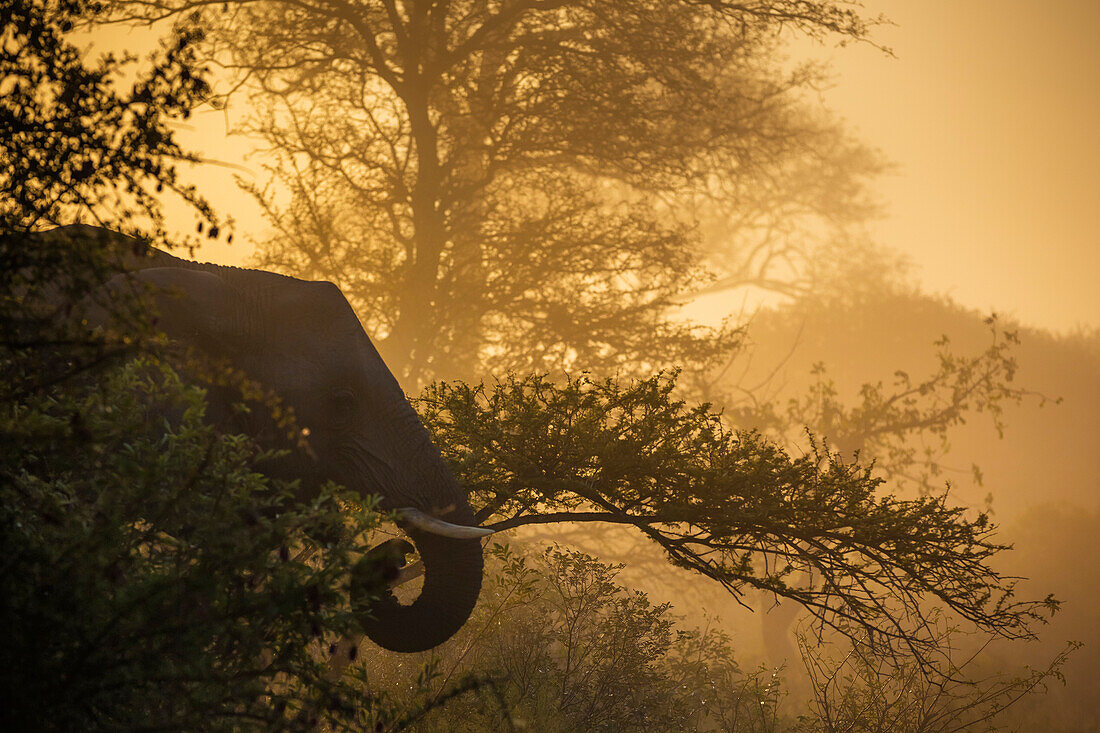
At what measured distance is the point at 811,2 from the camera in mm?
12812

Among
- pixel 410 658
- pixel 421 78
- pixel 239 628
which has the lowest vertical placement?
pixel 410 658

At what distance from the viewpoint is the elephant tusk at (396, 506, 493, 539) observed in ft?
17.6

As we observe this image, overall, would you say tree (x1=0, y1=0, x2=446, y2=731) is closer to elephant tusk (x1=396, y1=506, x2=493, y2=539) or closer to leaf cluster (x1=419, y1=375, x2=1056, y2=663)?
elephant tusk (x1=396, y1=506, x2=493, y2=539)

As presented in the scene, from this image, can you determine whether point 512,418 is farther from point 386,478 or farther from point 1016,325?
point 1016,325

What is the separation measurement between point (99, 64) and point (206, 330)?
2.23 meters

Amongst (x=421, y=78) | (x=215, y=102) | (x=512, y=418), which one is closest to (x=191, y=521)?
(x=215, y=102)

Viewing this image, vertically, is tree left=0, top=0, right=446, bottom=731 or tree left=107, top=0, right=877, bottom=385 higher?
tree left=107, top=0, right=877, bottom=385

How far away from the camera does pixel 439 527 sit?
5.48 m

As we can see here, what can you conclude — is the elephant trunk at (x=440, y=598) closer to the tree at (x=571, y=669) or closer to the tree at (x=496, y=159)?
the tree at (x=571, y=669)

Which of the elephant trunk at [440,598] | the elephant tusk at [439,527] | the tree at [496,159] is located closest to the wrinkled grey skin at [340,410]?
the elephant trunk at [440,598]

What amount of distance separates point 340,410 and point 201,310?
1.11 metres

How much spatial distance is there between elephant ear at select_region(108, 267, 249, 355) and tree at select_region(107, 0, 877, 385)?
22.5 feet

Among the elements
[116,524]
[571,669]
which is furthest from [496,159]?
[116,524]

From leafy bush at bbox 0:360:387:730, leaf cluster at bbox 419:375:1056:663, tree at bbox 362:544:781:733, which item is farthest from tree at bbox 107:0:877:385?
leafy bush at bbox 0:360:387:730
